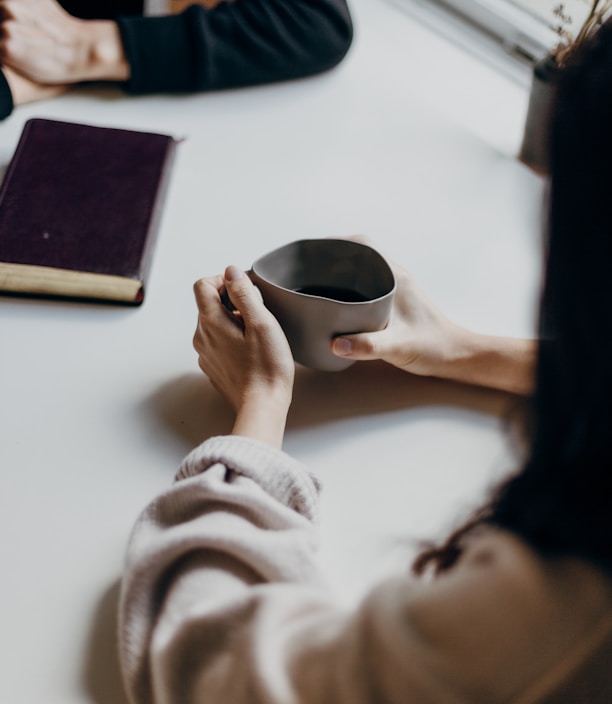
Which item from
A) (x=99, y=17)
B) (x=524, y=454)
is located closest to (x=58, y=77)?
(x=99, y=17)

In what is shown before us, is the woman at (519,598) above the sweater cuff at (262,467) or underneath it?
above

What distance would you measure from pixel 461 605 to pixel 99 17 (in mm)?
1014

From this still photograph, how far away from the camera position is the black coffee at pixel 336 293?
2.30ft

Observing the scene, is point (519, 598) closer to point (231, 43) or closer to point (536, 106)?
point (536, 106)

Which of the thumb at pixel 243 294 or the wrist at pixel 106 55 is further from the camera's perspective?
the wrist at pixel 106 55

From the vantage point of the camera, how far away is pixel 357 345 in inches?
26.1

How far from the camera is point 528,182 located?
1.00 meters

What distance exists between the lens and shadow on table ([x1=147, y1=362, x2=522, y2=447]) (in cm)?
68

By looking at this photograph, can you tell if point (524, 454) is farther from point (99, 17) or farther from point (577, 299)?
point (99, 17)

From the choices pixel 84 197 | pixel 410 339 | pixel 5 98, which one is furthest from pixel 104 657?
pixel 5 98

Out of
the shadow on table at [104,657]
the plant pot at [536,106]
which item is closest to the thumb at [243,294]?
the shadow on table at [104,657]

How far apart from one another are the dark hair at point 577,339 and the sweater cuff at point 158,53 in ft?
2.34

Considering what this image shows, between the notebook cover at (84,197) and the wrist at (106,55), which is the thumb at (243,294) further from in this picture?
the wrist at (106,55)

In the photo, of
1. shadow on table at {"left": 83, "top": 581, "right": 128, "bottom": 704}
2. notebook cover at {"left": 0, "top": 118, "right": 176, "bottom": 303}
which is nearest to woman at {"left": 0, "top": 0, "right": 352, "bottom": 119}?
notebook cover at {"left": 0, "top": 118, "right": 176, "bottom": 303}
